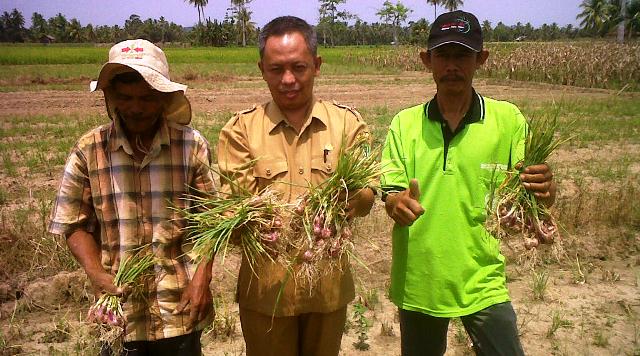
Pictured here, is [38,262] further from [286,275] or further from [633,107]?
[633,107]

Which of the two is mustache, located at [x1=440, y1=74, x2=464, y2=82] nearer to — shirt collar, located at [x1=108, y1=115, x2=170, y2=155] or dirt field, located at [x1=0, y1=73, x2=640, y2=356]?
dirt field, located at [x1=0, y1=73, x2=640, y2=356]

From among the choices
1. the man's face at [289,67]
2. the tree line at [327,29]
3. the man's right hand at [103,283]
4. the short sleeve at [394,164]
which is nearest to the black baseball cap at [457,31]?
the short sleeve at [394,164]

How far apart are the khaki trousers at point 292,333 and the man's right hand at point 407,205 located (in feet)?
1.63

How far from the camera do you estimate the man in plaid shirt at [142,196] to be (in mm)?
1833

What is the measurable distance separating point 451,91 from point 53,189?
513 centimetres

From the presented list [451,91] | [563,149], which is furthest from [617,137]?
[451,91]

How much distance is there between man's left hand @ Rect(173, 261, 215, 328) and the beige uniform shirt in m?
0.17

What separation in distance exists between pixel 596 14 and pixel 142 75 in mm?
68409

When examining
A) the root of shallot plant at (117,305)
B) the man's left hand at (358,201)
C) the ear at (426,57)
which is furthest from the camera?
the ear at (426,57)

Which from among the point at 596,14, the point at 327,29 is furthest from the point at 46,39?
the point at 596,14

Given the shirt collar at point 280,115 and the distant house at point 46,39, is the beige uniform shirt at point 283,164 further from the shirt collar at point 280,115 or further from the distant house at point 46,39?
the distant house at point 46,39

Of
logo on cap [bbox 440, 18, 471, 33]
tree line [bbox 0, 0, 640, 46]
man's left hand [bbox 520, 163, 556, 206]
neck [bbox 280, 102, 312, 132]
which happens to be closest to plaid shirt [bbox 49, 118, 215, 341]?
neck [bbox 280, 102, 312, 132]

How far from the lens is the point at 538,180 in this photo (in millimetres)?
1888

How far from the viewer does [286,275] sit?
1830 millimetres
